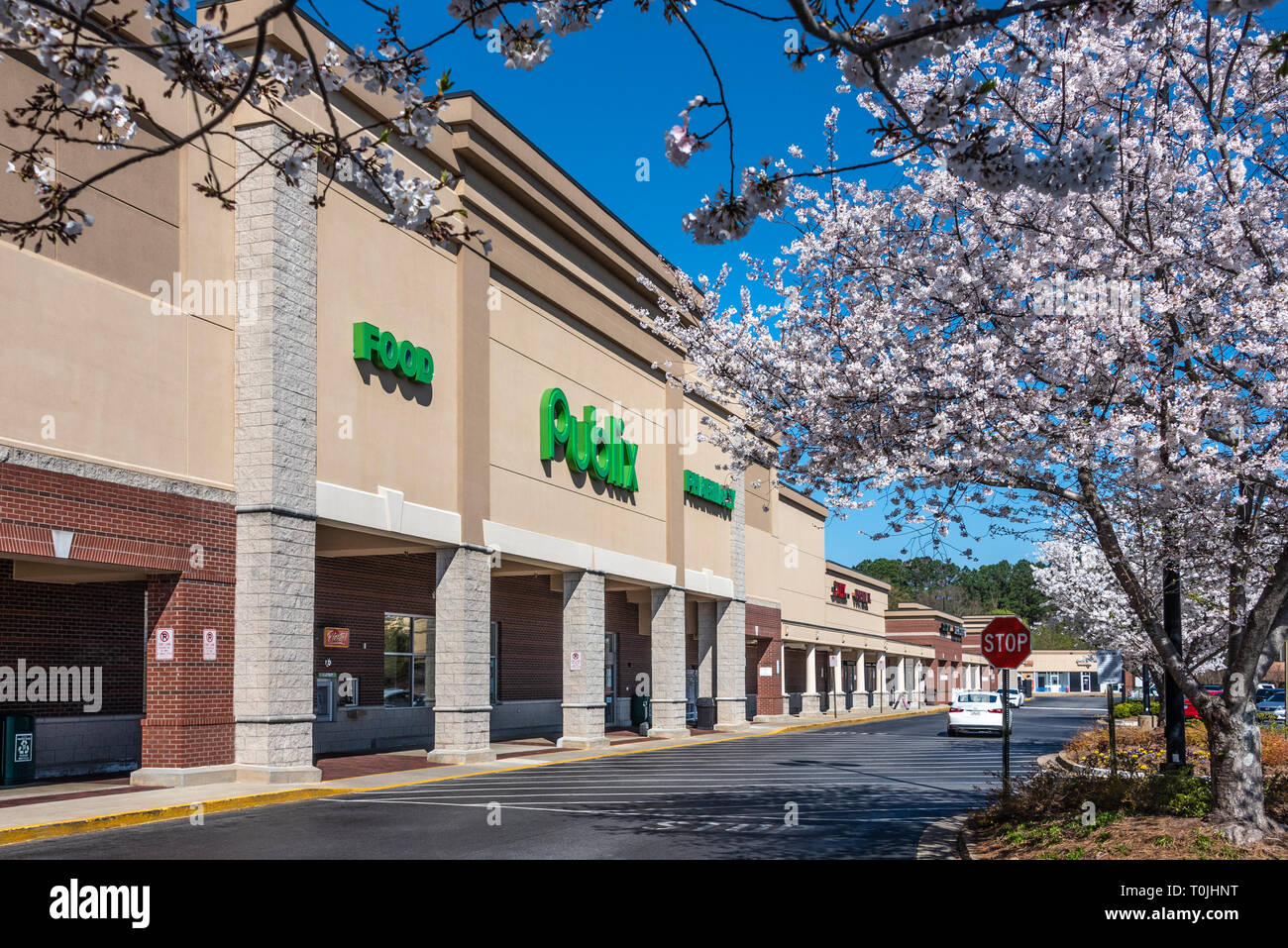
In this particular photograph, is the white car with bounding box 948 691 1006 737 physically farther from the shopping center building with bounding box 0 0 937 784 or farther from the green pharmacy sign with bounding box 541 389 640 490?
the green pharmacy sign with bounding box 541 389 640 490

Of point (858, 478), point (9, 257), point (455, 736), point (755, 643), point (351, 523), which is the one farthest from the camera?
point (755, 643)

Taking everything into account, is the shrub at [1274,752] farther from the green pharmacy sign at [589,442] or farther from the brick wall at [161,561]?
the brick wall at [161,561]

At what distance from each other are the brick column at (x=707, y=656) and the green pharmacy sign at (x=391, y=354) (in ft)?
65.1

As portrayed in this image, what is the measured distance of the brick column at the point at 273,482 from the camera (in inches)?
746

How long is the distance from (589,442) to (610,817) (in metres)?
17.3

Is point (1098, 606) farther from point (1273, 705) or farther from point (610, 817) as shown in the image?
point (610, 817)

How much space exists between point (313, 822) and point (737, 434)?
23.4ft

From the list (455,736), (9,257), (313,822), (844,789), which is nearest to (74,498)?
(9,257)

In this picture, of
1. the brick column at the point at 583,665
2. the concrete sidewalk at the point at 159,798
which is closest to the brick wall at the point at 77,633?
the concrete sidewalk at the point at 159,798

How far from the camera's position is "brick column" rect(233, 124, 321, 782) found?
19.0 m

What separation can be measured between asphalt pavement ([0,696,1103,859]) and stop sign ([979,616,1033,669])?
225 centimetres

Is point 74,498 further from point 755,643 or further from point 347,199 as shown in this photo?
point 755,643

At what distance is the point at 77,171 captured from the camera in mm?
16656

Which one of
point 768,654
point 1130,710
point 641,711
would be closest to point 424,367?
point 641,711
